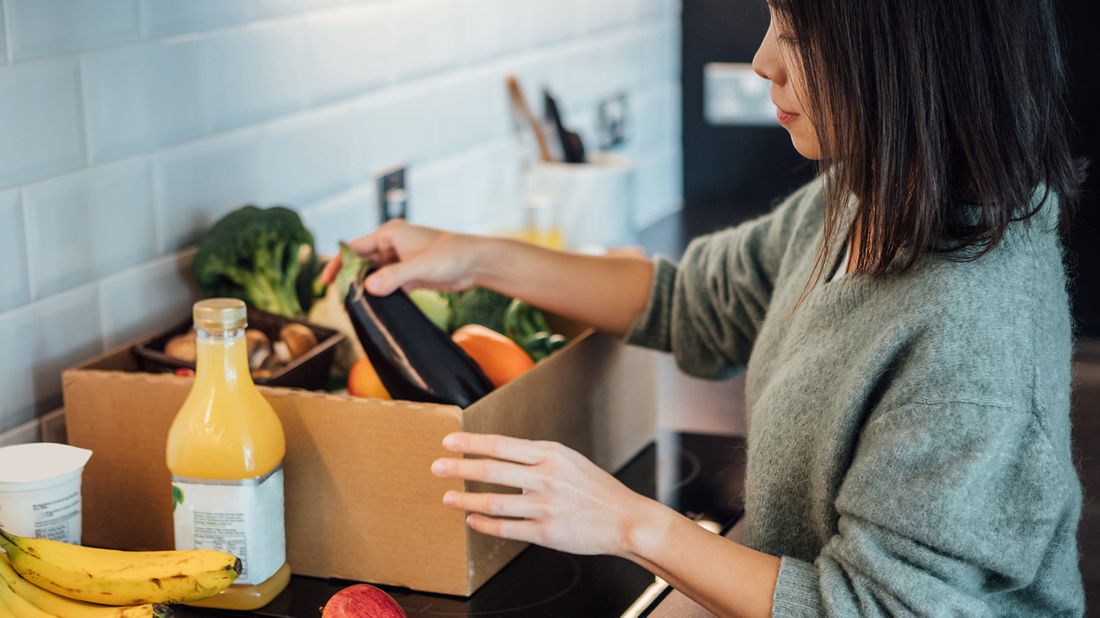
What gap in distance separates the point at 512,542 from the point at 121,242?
54cm

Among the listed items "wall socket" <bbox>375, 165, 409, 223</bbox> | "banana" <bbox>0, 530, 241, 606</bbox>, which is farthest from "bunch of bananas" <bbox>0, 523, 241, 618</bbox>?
"wall socket" <bbox>375, 165, 409, 223</bbox>

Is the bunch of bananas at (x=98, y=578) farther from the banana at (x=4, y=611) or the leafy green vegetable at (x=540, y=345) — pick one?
the leafy green vegetable at (x=540, y=345)

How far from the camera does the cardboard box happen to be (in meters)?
1.18

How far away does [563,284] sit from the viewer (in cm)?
152

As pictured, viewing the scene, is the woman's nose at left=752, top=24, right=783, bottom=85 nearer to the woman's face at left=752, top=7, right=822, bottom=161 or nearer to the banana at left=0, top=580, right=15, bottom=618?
the woman's face at left=752, top=7, right=822, bottom=161

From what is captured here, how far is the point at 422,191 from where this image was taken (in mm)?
2000

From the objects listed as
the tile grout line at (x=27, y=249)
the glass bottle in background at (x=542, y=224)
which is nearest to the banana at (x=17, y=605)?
the tile grout line at (x=27, y=249)

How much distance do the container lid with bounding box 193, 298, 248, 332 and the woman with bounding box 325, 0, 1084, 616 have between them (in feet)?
0.69

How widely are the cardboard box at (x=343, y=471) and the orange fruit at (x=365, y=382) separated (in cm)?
16

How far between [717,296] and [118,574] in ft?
2.44

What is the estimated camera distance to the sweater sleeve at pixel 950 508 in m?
0.94

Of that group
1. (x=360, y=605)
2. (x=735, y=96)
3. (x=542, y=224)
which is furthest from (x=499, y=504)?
(x=735, y=96)

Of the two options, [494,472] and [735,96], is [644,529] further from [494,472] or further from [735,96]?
[735,96]

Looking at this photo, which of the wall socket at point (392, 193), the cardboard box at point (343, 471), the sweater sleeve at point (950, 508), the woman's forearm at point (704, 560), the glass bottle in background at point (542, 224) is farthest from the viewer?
the glass bottle in background at point (542, 224)
